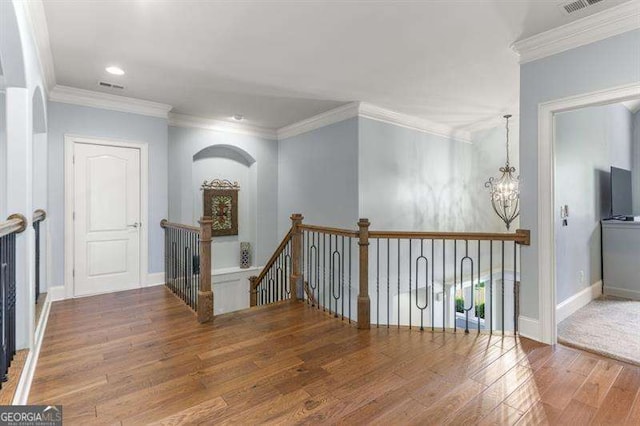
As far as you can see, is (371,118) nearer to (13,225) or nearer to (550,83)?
(550,83)

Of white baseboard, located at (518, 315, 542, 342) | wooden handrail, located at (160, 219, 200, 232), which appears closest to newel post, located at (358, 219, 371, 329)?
white baseboard, located at (518, 315, 542, 342)

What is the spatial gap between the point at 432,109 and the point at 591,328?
349 centimetres

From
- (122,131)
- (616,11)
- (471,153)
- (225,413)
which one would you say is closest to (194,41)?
(122,131)

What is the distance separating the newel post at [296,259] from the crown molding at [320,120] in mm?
1939

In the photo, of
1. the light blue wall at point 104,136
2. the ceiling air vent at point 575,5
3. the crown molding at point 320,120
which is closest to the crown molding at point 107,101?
the light blue wall at point 104,136

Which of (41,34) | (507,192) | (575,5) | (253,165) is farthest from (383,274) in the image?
(41,34)

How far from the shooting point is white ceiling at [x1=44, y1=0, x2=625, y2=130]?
8.42 ft

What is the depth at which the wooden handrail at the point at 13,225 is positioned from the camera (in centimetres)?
176

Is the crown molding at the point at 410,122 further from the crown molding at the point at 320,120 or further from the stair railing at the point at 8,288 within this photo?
the stair railing at the point at 8,288

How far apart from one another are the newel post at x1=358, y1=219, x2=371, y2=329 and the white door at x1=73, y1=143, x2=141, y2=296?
3.32 metres

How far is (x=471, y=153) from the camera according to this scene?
6.80 metres

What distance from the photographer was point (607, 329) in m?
3.34

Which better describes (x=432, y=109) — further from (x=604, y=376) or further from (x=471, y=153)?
(x=604, y=376)

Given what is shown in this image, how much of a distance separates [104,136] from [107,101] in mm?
473
